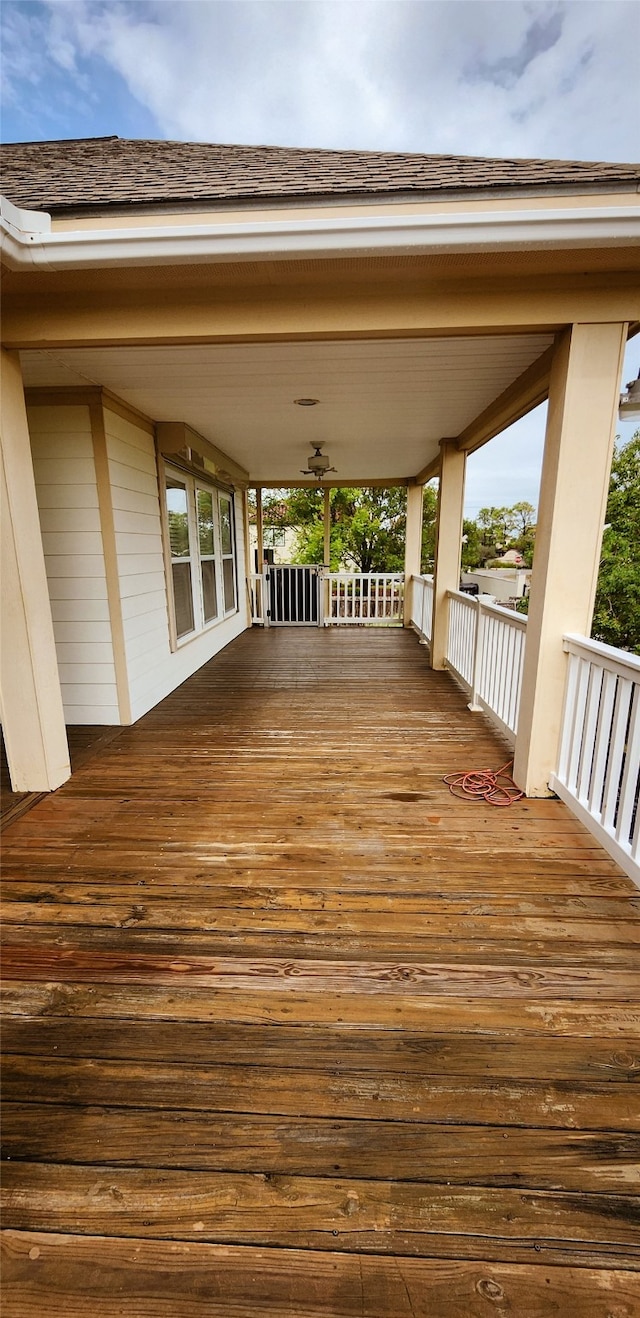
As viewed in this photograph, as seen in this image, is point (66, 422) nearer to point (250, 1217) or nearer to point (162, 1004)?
point (162, 1004)

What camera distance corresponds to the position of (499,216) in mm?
1917

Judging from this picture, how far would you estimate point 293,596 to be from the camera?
8836 mm

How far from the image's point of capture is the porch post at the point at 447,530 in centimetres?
512

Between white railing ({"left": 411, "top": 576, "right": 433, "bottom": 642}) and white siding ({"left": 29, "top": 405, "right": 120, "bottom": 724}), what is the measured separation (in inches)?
161

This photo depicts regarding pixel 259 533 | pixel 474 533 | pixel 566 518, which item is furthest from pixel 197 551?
pixel 474 533

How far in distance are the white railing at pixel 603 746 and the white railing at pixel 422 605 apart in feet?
12.9

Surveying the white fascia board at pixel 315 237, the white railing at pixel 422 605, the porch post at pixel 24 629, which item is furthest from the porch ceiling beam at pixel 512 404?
the porch post at pixel 24 629

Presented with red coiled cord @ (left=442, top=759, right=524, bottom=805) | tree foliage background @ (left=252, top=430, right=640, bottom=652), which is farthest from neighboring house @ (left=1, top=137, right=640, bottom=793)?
tree foliage background @ (left=252, top=430, right=640, bottom=652)

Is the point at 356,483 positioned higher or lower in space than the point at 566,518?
higher

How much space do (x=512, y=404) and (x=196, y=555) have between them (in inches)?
136

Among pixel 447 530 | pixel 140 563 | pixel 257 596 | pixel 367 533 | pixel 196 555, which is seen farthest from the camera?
pixel 367 533

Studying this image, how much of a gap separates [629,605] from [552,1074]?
344 inches

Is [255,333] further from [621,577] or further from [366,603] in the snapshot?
[621,577]

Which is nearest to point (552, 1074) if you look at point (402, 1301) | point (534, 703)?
point (402, 1301)
